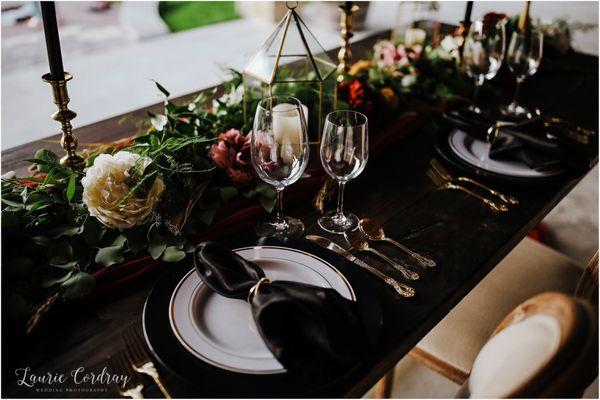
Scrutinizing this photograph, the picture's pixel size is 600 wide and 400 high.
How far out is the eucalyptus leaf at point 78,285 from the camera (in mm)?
789

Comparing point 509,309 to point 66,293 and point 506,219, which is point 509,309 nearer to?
point 506,219

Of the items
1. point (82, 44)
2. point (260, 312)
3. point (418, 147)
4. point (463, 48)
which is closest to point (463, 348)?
point (418, 147)

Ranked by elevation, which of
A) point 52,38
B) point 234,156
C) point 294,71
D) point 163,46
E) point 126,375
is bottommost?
point 163,46

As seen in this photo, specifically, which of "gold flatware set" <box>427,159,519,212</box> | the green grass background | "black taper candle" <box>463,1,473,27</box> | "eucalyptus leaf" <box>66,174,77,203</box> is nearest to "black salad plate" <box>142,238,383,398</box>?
"eucalyptus leaf" <box>66,174,77,203</box>

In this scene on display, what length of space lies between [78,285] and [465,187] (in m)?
0.78

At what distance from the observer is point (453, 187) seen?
45.6 inches

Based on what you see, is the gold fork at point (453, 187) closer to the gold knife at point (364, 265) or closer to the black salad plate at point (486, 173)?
the black salad plate at point (486, 173)

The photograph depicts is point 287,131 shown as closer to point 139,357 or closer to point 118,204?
point 118,204

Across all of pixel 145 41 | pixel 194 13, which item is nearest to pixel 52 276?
pixel 145 41

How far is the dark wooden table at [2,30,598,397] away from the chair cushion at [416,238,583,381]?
306mm

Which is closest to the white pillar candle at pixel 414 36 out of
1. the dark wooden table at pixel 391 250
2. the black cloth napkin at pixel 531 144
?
the dark wooden table at pixel 391 250

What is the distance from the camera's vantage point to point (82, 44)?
4.21 metres

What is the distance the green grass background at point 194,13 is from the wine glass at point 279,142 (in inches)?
173

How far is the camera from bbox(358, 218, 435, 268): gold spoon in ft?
3.06
